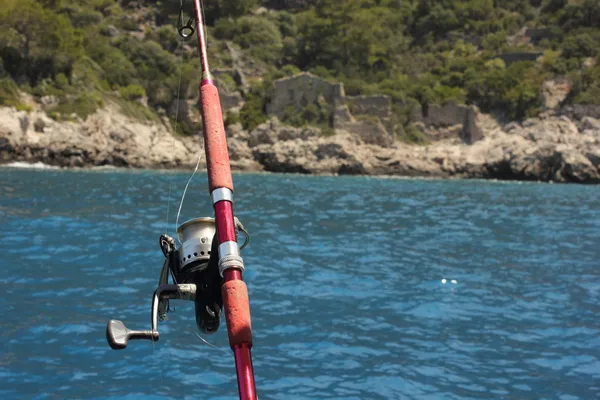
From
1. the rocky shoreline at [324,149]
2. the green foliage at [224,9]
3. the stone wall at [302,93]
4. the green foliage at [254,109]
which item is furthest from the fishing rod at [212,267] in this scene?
the green foliage at [224,9]

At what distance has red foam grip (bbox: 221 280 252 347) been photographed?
2.39 metres

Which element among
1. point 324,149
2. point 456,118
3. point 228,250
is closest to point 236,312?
point 228,250

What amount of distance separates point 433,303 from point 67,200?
1157 centimetres

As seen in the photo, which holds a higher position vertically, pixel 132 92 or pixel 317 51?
pixel 317 51

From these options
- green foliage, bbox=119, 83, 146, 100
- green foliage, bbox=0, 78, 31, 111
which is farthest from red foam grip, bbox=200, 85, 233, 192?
green foliage, bbox=119, 83, 146, 100

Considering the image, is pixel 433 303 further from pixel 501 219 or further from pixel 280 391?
pixel 501 219

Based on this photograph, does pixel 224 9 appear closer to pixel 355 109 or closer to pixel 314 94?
pixel 314 94

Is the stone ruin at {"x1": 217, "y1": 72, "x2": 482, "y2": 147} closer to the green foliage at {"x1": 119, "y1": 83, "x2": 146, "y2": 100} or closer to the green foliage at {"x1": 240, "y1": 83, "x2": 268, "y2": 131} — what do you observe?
the green foliage at {"x1": 240, "y1": 83, "x2": 268, "y2": 131}

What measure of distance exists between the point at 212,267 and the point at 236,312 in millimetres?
435

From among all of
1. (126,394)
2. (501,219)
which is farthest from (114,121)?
(126,394)

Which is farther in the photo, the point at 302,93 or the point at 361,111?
the point at 361,111

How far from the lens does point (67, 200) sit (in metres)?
17.0

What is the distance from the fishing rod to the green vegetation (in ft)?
113

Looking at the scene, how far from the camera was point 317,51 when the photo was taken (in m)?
53.8
